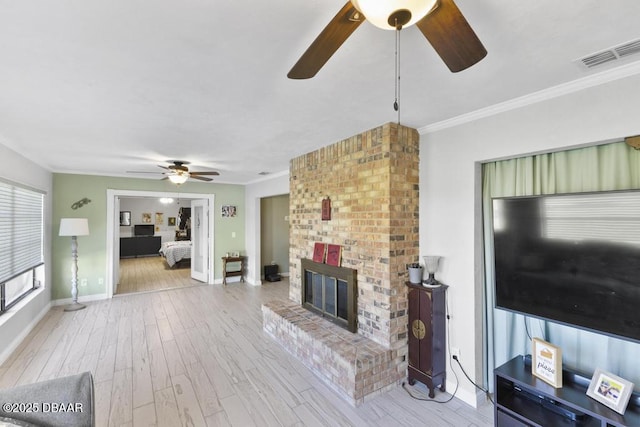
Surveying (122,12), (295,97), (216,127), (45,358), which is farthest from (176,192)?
(122,12)

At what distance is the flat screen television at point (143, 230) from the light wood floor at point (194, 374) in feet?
21.2

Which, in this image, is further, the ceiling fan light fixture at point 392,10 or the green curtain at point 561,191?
the green curtain at point 561,191

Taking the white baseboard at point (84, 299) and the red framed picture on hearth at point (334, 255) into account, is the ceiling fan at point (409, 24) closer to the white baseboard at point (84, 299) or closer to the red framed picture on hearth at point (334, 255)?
the red framed picture on hearth at point (334, 255)

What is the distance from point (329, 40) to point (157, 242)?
38.5 ft

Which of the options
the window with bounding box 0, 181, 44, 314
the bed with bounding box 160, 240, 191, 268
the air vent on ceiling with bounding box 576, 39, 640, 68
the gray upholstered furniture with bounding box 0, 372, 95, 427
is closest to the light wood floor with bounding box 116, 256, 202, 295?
the bed with bounding box 160, 240, 191, 268

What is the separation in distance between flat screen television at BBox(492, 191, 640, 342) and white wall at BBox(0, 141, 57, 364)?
16.2ft

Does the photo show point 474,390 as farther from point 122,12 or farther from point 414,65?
point 122,12

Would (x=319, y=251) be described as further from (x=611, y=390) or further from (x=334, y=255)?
(x=611, y=390)

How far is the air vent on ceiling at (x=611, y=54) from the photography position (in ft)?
4.71

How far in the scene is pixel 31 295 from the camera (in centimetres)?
405

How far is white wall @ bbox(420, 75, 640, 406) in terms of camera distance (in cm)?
173

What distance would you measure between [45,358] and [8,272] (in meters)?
1.08

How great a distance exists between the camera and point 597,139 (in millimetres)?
1762

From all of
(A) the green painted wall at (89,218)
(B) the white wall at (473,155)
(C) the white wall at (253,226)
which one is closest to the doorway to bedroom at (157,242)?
(A) the green painted wall at (89,218)
